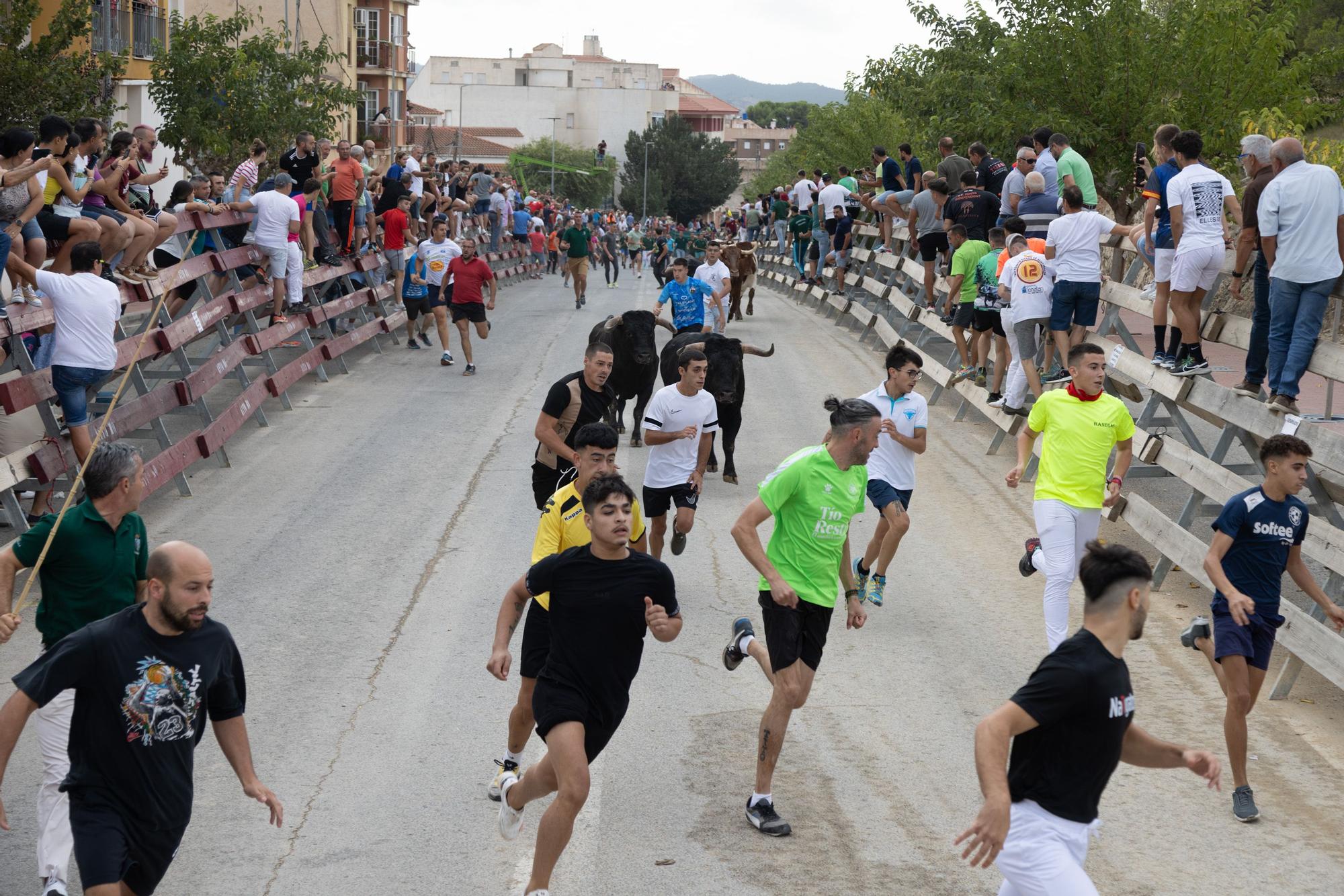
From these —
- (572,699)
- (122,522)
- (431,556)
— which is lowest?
(431,556)

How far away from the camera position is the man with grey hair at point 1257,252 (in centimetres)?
1077

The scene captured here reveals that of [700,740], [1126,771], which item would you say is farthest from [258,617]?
[1126,771]

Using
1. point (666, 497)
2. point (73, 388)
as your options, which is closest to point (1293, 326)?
point (666, 497)

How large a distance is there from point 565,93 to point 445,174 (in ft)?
326

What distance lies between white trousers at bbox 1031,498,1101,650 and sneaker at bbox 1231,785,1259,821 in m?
1.70

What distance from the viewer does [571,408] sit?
9.40 meters

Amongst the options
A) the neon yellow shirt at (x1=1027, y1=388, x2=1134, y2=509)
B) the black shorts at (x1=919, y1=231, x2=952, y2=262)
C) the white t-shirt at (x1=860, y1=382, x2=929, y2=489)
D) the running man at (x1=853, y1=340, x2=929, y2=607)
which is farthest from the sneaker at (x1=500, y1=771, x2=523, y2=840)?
the black shorts at (x1=919, y1=231, x2=952, y2=262)

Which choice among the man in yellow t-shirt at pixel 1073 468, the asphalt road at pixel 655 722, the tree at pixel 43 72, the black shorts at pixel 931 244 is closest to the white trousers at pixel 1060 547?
the man in yellow t-shirt at pixel 1073 468

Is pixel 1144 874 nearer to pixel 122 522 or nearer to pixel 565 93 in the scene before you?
pixel 122 522

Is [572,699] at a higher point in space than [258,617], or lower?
higher

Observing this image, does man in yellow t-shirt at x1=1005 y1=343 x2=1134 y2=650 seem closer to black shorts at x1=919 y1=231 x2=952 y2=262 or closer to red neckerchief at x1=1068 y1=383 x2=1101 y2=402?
red neckerchief at x1=1068 y1=383 x2=1101 y2=402

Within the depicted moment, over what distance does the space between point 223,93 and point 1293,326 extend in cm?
2122

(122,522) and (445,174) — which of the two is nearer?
(122,522)

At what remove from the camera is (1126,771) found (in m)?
7.64
